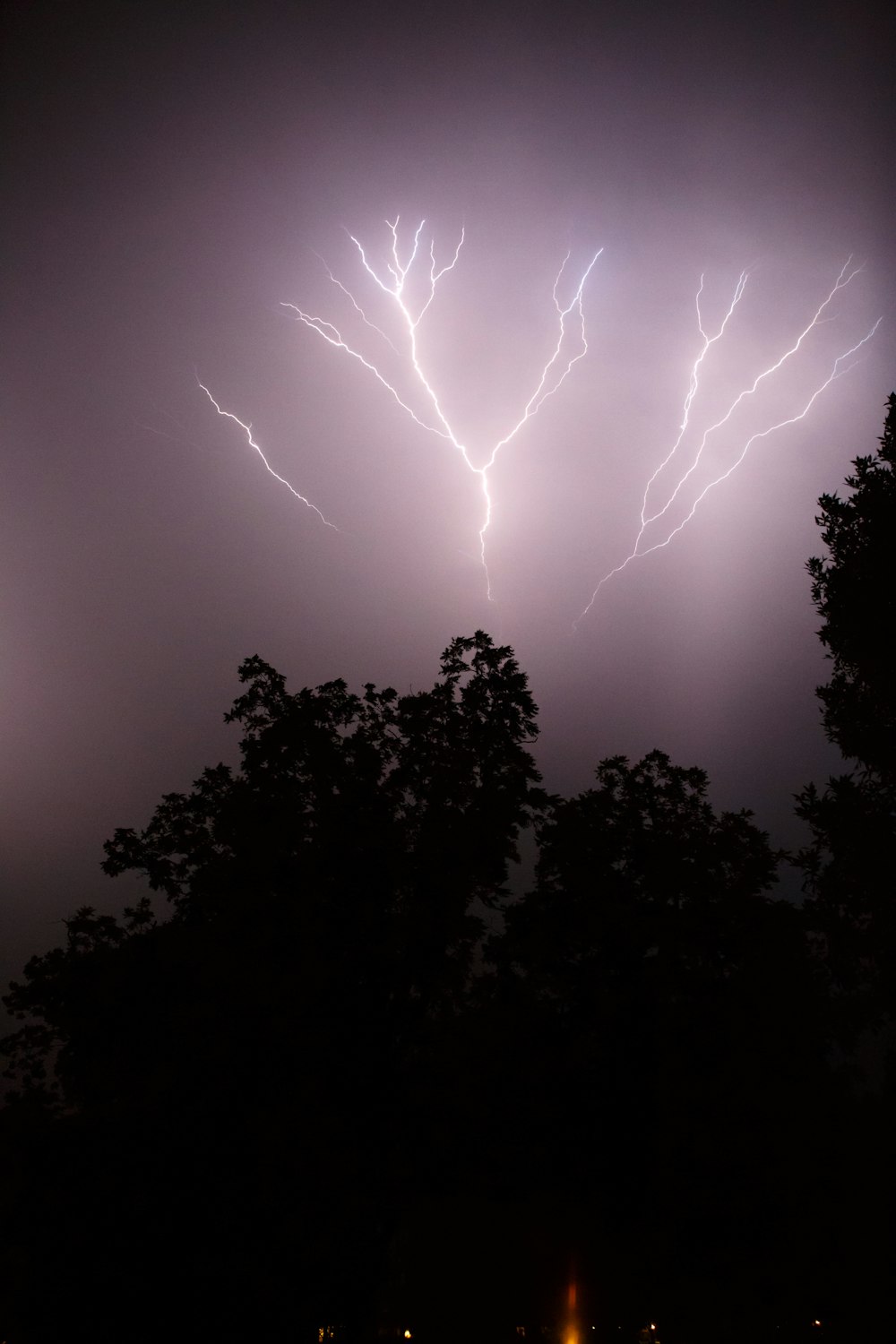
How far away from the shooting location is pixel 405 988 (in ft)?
33.0

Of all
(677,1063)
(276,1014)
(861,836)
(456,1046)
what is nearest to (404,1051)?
(456,1046)

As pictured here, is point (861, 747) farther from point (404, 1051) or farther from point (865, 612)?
point (404, 1051)

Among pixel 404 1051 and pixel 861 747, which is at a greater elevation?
pixel 861 747

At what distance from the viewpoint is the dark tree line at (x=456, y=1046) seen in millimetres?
7402

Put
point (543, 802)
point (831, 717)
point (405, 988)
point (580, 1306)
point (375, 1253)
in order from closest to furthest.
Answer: point (375, 1253) → point (831, 717) → point (405, 988) → point (543, 802) → point (580, 1306)

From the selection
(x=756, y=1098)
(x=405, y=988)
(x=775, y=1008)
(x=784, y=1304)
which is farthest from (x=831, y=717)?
(x=784, y=1304)

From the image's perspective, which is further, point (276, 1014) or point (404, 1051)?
point (404, 1051)

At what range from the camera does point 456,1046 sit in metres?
9.52

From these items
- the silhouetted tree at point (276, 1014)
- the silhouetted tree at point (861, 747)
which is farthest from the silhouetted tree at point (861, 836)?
the silhouetted tree at point (276, 1014)

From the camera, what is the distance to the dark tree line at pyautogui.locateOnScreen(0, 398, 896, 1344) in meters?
7.40

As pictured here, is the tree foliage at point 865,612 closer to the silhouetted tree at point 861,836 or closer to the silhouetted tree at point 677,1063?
the silhouetted tree at point 861,836

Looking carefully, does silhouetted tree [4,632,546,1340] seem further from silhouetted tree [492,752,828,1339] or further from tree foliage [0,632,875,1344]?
silhouetted tree [492,752,828,1339]

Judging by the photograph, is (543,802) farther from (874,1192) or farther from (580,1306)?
(580,1306)

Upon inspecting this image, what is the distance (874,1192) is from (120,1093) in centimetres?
1045
